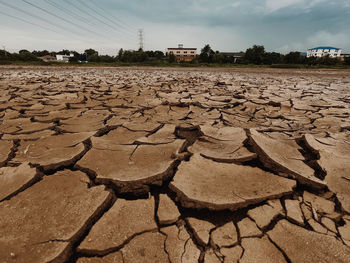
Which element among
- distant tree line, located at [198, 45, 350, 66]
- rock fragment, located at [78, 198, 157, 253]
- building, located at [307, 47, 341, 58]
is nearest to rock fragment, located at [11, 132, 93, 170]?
rock fragment, located at [78, 198, 157, 253]

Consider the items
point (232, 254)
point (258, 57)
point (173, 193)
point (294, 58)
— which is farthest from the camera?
point (258, 57)

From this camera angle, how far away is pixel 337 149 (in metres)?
1.39

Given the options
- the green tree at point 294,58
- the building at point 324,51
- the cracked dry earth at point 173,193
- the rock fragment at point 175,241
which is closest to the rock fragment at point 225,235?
the cracked dry earth at point 173,193

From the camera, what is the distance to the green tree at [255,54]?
24.0 m

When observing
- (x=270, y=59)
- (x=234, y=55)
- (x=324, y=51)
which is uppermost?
(x=324, y=51)

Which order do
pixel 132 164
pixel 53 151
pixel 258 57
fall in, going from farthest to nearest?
pixel 258 57 < pixel 53 151 < pixel 132 164

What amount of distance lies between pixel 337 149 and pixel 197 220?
127 centimetres

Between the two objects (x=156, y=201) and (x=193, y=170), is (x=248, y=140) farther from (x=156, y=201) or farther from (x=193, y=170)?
(x=156, y=201)

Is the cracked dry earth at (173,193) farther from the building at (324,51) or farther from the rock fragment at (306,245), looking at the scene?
the building at (324,51)

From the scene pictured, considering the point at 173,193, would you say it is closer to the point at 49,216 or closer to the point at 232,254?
the point at 232,254

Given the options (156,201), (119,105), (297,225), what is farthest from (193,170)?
(119,105)

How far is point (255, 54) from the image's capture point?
82.7 ft

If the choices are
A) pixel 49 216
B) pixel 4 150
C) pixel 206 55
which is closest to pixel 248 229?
pixel 49 216

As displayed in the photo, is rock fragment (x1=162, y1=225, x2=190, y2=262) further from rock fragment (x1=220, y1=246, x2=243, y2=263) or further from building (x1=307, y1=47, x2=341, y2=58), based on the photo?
building (x1=307, y1=47, x2=341, y2=58)
